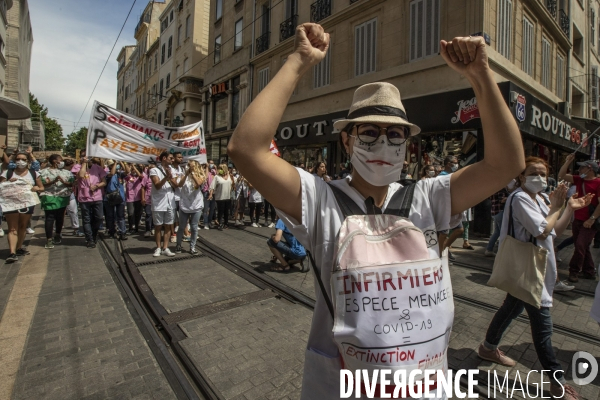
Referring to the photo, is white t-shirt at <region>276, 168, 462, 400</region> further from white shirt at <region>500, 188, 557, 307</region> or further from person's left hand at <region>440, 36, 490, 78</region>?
white shirt at <region>500, 188, 557, 307</region>

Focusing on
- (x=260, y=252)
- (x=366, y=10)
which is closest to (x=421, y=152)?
(x=366, y=10)

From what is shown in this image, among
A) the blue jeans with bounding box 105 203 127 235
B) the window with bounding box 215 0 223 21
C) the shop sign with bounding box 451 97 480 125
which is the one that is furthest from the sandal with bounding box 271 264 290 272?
the window with bounding box 215 0 223 21

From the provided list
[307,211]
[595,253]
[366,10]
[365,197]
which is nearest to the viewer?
[307,211]

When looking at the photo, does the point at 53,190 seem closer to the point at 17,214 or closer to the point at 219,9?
the point at 17,214

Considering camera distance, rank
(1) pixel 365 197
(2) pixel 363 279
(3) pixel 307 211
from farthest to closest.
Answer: (1) pixel 365 197
(3) pixel 307 211
(2) pixel 363 279

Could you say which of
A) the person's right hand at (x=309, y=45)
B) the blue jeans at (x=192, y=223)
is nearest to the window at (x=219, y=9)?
the blue jeans at (x=192, y=223)

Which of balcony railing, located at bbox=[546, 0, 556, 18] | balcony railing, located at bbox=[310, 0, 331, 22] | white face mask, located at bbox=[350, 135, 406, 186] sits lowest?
white face mask, located at bbox=[350, 135, 406, 186]

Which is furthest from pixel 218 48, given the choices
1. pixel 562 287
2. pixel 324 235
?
pixel 324 235

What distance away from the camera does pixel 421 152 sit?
11914 millimetres

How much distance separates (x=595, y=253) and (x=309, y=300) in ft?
25.7

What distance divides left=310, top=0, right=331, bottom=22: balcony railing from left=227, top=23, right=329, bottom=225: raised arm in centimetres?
1574

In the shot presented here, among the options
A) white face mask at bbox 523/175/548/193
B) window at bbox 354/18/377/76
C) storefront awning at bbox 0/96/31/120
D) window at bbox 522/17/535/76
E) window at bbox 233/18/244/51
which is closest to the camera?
white face mask at bbox 523/175/548/193

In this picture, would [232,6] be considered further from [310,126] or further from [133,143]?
[133,143]

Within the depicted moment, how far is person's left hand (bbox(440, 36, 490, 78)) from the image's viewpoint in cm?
133
